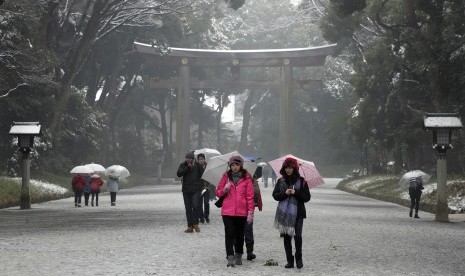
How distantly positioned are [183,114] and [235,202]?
4559cm

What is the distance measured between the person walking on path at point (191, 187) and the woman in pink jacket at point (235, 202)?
5.26 meters

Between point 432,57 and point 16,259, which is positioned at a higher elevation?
point 432,57

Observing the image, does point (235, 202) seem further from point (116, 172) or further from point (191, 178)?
point (116, 172)

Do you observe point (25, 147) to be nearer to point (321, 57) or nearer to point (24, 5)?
point (24, 5)

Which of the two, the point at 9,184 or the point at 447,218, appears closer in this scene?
the point at 447,218

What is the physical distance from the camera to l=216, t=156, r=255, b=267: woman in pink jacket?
1191 cm

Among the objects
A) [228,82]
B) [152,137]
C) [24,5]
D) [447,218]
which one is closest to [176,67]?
[228,82]

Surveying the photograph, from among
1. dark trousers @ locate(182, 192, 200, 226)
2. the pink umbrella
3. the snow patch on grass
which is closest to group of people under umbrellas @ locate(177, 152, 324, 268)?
the pink umbrella

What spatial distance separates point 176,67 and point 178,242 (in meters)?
47.9

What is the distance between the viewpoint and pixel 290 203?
11602 millimetres

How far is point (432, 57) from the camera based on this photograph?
1185 inches

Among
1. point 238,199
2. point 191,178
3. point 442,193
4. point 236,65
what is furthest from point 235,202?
point 236,65

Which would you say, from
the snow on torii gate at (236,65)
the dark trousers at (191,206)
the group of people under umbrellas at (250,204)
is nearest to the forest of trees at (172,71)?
the snow on torii gate at (236,65)

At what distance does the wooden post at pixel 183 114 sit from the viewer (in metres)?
56.7
